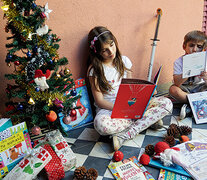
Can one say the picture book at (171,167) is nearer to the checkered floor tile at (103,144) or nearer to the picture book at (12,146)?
the checkered floor tile at (103,144)

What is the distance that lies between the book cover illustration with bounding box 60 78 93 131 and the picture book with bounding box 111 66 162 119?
1.35 ft

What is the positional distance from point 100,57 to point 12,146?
87cm

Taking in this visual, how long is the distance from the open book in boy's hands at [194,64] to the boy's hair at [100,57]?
495mm

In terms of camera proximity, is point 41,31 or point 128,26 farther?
point 128,26

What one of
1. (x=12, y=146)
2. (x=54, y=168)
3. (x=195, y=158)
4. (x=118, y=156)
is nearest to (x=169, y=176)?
(x=195, y=158)

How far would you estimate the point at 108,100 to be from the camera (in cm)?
149

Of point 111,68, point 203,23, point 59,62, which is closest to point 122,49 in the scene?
point 111,68

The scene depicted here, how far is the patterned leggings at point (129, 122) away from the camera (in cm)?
126

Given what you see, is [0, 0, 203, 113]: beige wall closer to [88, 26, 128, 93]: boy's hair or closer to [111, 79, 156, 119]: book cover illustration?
[88, 26, 128, 93]: boy's hair

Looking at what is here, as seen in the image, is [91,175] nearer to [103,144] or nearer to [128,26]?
[103,144]

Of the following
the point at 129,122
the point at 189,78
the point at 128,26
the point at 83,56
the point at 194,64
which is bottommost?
the point at 129,122

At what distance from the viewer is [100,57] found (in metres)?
1.46

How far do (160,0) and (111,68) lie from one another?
3.02 feet

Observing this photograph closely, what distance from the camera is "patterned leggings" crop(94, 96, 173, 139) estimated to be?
126 cm
